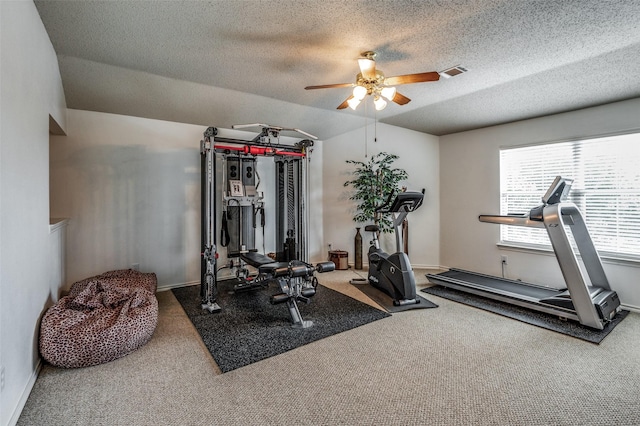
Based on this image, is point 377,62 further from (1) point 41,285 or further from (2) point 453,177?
(1) point 41,285

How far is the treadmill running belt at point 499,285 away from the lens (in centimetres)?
352

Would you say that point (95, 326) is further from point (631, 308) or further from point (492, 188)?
point (631, 308)

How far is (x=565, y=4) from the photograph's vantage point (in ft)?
6.51

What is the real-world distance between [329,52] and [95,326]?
114 inches

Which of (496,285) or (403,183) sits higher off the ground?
(403,183)

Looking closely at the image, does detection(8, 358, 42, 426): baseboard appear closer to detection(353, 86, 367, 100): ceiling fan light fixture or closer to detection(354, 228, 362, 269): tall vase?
detection(353, 86, 367, 100): ceiling fan light fixture

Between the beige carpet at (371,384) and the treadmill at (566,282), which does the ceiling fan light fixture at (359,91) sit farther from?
the beige carpet at (371,384)

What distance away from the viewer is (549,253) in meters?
3.95

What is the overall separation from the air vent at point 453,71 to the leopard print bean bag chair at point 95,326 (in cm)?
354

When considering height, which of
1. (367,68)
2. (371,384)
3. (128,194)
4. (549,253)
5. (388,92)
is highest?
(367,68)

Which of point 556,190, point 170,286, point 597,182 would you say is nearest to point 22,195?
point 170,286

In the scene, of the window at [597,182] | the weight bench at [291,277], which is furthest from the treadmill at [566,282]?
the weight bench at [291,277]

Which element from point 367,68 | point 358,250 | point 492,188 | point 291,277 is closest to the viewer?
point 367,68

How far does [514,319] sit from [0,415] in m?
3.92
